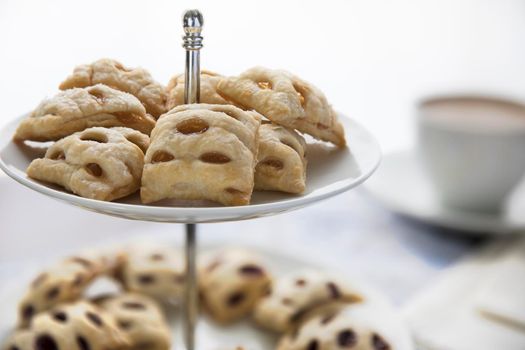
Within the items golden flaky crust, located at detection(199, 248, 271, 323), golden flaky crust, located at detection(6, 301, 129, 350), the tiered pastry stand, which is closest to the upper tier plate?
the tiered pastry stand

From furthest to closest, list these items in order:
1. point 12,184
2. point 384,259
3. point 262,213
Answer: point 12,184, point 384,259, point 262,213

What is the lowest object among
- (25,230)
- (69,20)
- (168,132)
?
(25,230)

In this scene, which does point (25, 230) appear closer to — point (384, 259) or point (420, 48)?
point (384, 259)

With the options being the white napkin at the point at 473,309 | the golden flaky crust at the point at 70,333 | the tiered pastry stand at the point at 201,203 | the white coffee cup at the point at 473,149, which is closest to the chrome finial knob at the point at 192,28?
the tiered pastry stand at the point at 201,203

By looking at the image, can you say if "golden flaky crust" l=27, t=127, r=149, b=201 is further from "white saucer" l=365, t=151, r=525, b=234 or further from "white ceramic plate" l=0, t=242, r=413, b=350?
"white saucer" l=365, t=151, r=525, b=234

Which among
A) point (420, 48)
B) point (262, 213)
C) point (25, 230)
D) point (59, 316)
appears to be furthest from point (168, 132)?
point (420, 48)
